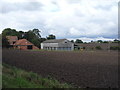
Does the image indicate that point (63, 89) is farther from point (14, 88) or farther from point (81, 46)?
point (81, 46)

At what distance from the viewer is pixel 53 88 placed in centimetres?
654

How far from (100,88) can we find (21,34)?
241ft

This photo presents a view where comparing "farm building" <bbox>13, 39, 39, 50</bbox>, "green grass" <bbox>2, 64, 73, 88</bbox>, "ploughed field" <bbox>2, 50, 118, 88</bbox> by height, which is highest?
"farm building" <bbox>13, 39, 39, 50</bbox>

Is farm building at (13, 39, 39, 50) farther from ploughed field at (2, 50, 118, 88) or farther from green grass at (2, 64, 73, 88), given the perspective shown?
green grass at (2, 64, 73, 88)

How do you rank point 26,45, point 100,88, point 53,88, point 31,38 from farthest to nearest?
1. point 31,38
2. point 26,45
3. point 100,88
4. point 53,88

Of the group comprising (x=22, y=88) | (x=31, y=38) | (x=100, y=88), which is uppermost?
(x=31, y=38)

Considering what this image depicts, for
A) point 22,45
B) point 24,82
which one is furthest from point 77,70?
point 22,45

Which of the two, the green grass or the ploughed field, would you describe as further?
the ploughed field

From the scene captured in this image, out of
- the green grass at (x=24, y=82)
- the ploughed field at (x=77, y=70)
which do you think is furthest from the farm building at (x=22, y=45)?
the green grass at (x=24, y=82)

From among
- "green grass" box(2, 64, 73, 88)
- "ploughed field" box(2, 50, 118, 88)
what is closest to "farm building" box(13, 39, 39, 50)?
"ploughed field" box(2, 50, 118, 88)

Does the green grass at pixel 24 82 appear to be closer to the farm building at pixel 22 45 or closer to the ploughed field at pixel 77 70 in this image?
the ploughed field at pixel 77 70

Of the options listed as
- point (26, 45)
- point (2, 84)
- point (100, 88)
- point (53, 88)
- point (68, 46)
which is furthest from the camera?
point (68, 46)

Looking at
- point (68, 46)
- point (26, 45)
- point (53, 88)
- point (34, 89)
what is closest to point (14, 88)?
point (34, 89)

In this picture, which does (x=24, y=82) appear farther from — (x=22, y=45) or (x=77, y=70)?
(x=22, y=45)
